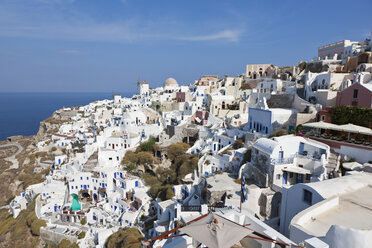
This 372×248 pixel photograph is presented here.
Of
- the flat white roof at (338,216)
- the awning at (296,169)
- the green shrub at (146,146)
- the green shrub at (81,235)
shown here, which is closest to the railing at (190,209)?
the awning at (296,169)

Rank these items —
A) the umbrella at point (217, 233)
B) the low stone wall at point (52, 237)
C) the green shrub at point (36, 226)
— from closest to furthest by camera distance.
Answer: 1. the umbrella at point (217, 233)
2. the low stone wall at point (52, 237)
3. the green shrub at point (36, 226)

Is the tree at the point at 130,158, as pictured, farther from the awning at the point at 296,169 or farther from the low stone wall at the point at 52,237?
the awning at the point at 296,169

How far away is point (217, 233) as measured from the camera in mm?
5391

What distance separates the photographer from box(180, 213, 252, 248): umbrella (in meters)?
5.25

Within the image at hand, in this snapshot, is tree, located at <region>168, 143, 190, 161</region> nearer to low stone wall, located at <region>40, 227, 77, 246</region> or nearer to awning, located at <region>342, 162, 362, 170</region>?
low stone wall, located at <region>40, 227, 77, 246</region>

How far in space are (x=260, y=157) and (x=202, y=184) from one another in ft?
20.8

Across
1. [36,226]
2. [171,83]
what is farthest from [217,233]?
[171,83]

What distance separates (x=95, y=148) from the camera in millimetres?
37562

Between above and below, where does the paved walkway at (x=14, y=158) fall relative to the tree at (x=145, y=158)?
below

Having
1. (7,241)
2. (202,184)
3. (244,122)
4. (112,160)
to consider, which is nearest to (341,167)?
(202,184)

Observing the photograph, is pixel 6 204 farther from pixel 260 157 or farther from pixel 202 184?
pixel 260 157

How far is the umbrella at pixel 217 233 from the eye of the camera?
5.25 m

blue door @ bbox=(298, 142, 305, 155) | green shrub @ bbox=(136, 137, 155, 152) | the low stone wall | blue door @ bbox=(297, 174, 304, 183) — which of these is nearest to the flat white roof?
blue door @ bbox=(297, 174, 304, 183)

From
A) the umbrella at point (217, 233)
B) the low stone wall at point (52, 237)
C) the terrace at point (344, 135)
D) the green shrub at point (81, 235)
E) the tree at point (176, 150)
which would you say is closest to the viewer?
the umbrella at point (217, 233)
